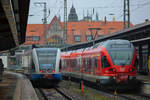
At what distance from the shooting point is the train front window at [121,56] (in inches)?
667

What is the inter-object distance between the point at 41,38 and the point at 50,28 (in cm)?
497

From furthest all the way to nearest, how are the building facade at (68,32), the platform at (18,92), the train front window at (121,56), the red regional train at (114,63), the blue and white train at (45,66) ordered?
the building facade at (68,32) < the blue and white train at (45,66) < the train front window at (121,56) < the red regional train at (114,63) < the platform at (18,92)

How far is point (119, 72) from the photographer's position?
16.8 metres

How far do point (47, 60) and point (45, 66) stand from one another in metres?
0.44

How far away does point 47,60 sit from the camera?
2053 cm

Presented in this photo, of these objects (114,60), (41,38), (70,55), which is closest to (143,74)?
(70,55)

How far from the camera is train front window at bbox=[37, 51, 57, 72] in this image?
2029 centimetres

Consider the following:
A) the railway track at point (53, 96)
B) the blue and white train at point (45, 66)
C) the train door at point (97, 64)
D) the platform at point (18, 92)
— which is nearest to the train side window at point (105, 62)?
the train door at point (97, 64)

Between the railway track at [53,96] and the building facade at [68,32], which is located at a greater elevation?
the building facade at [68,32]

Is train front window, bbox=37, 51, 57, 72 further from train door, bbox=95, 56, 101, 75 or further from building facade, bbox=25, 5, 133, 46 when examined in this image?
building facade, bbox=25, 5, 133, 46

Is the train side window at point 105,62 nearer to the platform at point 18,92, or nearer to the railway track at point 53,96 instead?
the railway track at point 53,96

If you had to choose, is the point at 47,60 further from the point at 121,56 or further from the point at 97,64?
the point at 121,56

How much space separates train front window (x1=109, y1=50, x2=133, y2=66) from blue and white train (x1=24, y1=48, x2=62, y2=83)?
4.67 meters

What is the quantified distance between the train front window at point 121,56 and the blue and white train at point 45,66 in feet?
15.3
